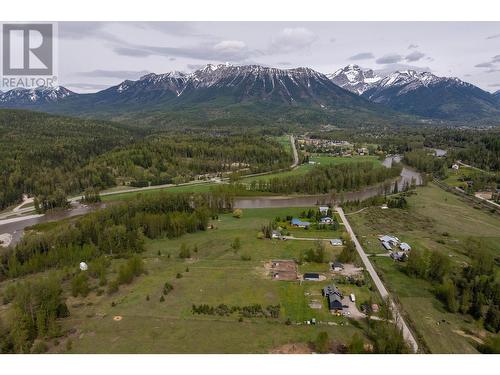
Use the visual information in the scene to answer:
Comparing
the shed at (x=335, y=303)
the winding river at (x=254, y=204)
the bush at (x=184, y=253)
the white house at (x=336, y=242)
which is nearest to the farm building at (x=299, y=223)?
the white house at (x=336, y=242)

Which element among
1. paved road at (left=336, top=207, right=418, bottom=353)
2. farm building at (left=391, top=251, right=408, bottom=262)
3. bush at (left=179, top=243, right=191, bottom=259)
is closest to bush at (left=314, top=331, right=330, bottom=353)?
paved road at (left=336, top=207, right=418, bottom=353)

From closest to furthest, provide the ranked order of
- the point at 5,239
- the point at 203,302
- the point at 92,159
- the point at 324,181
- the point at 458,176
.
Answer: the point at 203,302 → the point at 5,239 → the point at 324,181 → the point at 458,176 → the point at 92,159

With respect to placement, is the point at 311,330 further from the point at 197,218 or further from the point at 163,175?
the point at 163,175

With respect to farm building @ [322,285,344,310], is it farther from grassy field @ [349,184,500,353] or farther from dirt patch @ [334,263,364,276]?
grassy field @ [349,184,500,353]

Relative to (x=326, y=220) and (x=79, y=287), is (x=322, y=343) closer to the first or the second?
(x=79, y=287)

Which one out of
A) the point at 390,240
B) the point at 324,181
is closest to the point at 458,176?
the point at 324,181

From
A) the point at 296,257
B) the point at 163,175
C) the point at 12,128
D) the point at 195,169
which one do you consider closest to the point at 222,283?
the point at 296,257

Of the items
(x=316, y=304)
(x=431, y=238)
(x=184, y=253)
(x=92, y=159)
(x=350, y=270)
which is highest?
(x=92, y=159)
